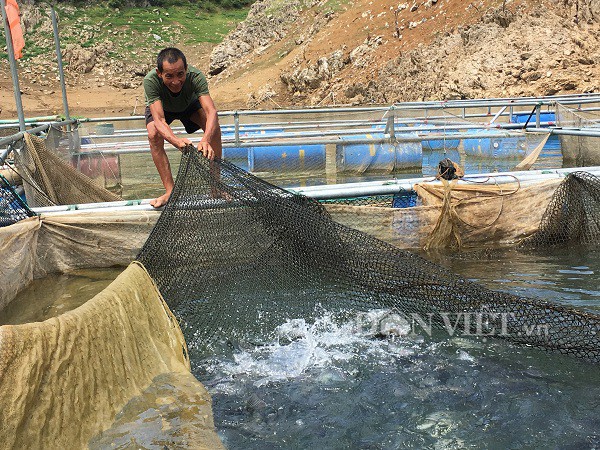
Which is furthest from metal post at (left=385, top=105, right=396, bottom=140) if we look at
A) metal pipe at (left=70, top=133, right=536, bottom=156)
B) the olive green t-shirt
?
the olive green t-shirt

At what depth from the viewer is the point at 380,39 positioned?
33188 millimetres

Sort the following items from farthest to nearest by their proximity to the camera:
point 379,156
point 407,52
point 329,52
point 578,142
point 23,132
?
point 329,52
point 407,52
point 578,142
point 379,156
point 23,132

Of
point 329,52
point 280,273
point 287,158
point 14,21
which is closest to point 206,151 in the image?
point 280,273

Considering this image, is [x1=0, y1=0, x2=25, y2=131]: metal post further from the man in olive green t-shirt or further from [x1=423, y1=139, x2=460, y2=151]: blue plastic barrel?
[x1=423, y1=139, x2=460, y2=151]: blue plastic barrel

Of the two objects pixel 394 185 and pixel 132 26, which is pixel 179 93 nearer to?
pixel 394 185

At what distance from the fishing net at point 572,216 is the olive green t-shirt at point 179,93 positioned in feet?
11.2

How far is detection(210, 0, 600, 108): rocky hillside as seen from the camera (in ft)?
78.8

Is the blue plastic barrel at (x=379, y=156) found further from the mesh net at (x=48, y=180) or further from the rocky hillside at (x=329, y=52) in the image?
the rocky hillside at (x=329, y=52)

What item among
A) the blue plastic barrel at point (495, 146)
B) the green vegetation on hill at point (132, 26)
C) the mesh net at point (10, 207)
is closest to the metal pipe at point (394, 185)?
the mesh net at point (10, 207)

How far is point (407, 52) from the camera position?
30641 millimetres

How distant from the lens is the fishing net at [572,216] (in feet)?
18.9

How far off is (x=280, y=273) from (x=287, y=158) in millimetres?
6128

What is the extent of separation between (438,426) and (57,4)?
59991 millimetres

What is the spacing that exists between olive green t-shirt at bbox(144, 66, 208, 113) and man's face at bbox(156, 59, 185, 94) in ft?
0.38
